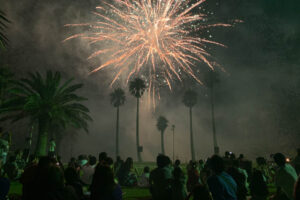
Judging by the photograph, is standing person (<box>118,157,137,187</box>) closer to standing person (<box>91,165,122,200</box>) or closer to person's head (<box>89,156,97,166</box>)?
person's head (<box>89,156,97,166</box>)

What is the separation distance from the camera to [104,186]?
4.09 meters

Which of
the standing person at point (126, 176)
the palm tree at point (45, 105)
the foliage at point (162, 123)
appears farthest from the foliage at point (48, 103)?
the foliage at point (162, 123)

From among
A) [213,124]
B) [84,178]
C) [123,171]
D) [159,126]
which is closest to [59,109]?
[123,171]

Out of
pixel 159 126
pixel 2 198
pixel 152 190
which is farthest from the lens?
pixel 159 126

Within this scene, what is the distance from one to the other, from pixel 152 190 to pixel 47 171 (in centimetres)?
330

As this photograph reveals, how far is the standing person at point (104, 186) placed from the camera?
4.07 metres

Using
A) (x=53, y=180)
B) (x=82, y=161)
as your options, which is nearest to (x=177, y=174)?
(x=53, y=180)

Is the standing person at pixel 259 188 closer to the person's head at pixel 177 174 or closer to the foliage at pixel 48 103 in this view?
the person's head at pixel 177 174

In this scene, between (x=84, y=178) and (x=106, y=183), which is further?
(x=84, y=178)

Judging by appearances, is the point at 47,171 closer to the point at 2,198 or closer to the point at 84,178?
the point at 2,198

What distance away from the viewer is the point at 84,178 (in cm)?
889

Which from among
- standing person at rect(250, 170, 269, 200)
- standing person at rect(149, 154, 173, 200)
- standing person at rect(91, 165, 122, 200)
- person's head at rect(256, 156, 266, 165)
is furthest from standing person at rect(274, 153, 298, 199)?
person's head at rect(256, 156, 266, 165)

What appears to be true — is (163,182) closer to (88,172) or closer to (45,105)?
(88,172)

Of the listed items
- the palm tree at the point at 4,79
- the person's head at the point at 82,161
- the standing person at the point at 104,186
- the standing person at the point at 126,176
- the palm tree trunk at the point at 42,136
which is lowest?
the standing person at the point at 126,176
